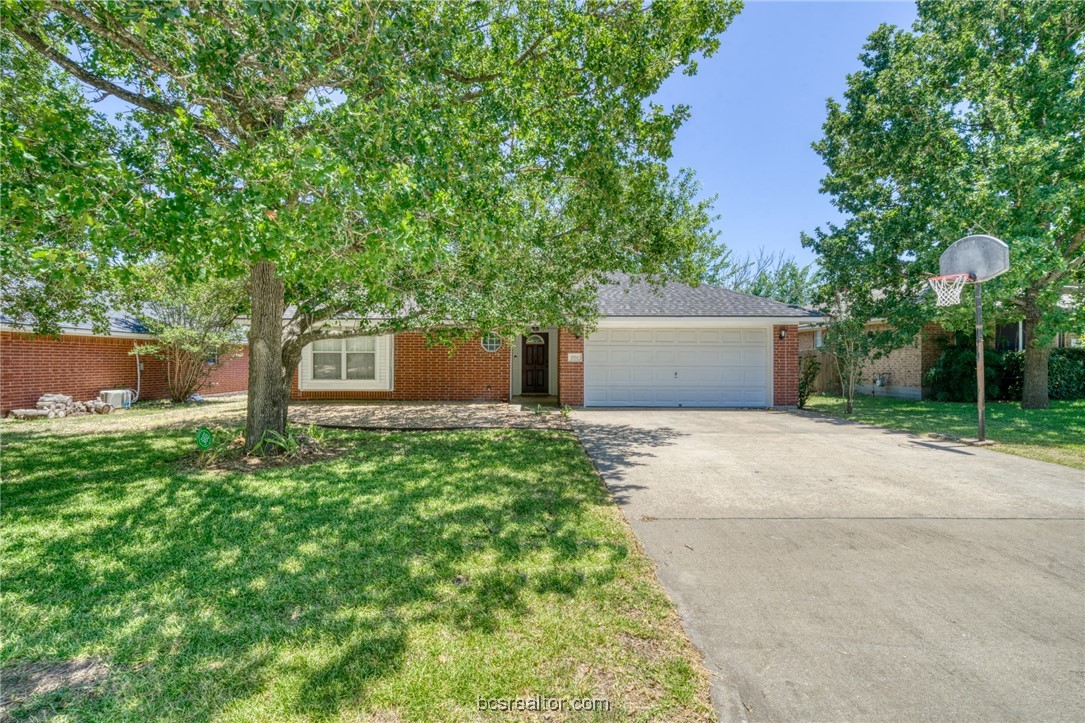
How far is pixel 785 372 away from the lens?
1344 centimetres

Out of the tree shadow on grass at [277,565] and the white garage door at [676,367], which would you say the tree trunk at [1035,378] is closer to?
the white garage door at [676,367]

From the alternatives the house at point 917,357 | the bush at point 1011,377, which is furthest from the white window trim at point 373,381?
the bush at point 1011,377

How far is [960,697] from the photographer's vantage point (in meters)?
2.17

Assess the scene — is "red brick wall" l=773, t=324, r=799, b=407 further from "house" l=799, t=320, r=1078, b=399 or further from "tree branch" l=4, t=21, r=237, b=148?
"tree branch" l=4, t=21, r=237, b=148

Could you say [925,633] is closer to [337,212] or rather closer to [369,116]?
[337,212]

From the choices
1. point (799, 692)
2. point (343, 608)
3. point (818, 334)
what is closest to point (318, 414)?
point (343, 608)

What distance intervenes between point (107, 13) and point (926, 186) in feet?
55.4

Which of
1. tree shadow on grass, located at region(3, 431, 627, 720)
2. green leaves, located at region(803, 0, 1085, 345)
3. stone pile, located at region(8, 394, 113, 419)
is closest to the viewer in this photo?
tree shadow on grass, located at region(3, 431, 627, 720)

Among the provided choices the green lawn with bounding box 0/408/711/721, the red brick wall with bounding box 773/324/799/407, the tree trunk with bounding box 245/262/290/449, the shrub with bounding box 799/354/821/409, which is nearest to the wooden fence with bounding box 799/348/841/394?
the shrub with bounding box 799/354/821/409

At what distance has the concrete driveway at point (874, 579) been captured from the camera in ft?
7.30

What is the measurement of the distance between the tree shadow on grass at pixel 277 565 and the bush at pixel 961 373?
15.5 m

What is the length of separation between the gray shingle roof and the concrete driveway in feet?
21.4

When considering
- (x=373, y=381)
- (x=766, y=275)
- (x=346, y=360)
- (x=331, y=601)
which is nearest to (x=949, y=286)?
(x=331, y=601)

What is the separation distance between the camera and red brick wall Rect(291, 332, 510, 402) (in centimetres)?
1398
